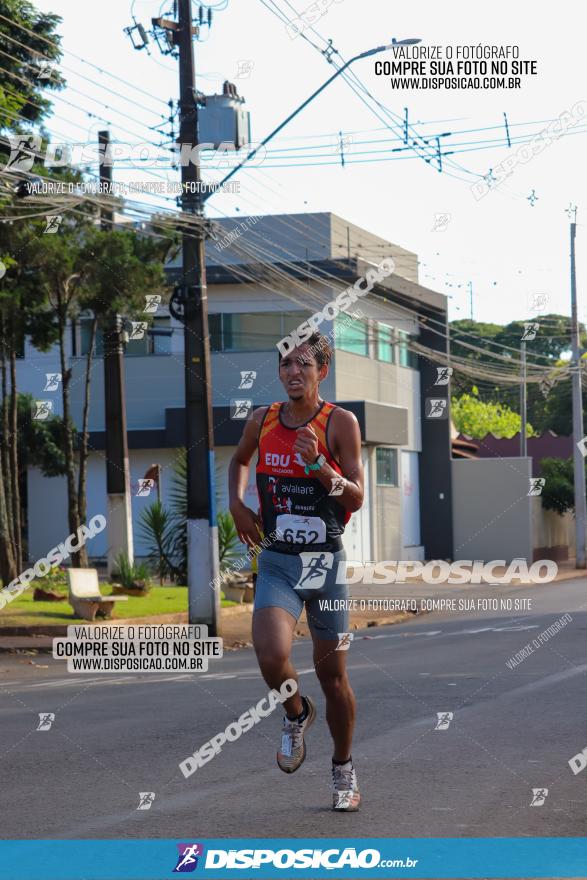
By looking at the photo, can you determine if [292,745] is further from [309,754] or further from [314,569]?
[309,754]

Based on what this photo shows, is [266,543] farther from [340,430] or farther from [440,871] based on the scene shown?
[440,871]

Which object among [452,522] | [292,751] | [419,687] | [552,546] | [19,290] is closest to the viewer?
[292,751]

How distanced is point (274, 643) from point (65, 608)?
14193mm

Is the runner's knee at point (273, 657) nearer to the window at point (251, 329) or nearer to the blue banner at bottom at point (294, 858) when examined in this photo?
the blue banner at bottom at point (294, 858)

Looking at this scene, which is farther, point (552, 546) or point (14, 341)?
point (552, 546)

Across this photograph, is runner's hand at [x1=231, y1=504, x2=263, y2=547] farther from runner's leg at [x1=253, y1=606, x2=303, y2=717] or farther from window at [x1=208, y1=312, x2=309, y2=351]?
window at [x1=208, y1=312, x2=309, y2=351]

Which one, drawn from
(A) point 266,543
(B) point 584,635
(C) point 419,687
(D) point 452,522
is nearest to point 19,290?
(B) point 584,635

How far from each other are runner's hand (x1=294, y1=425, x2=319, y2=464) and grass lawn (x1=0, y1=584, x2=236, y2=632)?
12.6 meters

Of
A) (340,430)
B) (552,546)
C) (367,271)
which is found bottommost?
(552,546)

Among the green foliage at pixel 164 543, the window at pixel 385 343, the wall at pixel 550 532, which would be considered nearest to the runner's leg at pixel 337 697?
the green foliage at pixel 164 543

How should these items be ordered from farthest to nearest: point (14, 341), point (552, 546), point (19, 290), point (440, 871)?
point (552, 546), point (14, 341), point (19, 290), point (440, 871)

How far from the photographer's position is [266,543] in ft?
20.3

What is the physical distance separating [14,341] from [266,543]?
17.6 metres

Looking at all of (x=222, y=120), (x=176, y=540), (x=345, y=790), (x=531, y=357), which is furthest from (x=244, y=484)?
(x=531, y=357)
